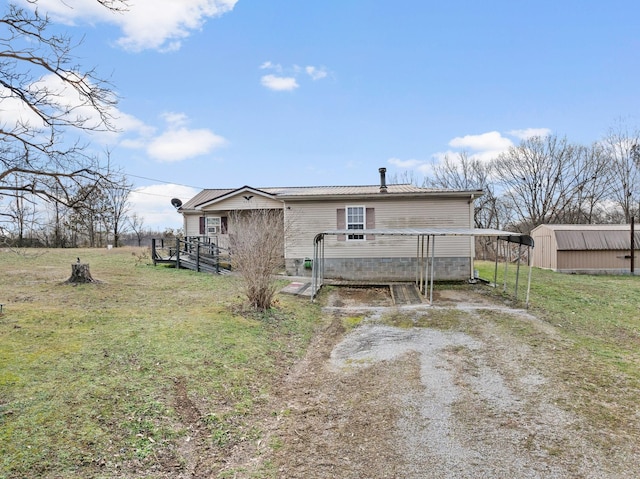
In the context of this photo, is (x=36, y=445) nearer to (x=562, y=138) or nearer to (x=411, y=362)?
(x=411, y=362)

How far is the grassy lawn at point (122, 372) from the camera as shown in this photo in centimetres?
328

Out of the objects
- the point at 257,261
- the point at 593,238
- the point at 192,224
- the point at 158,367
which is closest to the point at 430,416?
the point at 158,367

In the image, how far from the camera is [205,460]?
3.36 metres

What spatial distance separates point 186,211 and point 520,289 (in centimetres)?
1604

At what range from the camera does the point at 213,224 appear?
19.2m

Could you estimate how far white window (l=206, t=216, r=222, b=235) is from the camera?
19125 millimetres

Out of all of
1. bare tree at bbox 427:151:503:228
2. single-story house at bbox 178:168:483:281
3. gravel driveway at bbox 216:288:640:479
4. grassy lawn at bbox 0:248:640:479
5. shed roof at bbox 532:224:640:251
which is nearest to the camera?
gravel driveway at bbox 216:288:640:479

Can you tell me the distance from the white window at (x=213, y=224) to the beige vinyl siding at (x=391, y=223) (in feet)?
19.8

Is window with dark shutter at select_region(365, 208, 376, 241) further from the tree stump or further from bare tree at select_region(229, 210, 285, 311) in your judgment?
the tree stump

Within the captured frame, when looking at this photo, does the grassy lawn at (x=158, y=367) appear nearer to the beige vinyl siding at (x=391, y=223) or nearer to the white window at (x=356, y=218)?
the beige vinyl siding at (x=391, y=223)

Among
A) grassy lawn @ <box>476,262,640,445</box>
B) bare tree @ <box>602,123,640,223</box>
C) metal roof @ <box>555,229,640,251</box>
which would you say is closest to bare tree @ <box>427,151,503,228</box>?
bare tree @ <box>602,123,640,223</box>

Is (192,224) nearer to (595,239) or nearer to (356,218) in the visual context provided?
(356,218)

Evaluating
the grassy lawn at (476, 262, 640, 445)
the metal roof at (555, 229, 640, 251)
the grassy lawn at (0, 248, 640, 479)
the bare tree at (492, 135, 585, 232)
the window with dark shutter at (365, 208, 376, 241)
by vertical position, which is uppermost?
the bare tree at (492, 135, 585, 232)

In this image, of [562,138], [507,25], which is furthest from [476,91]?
[562,138]
